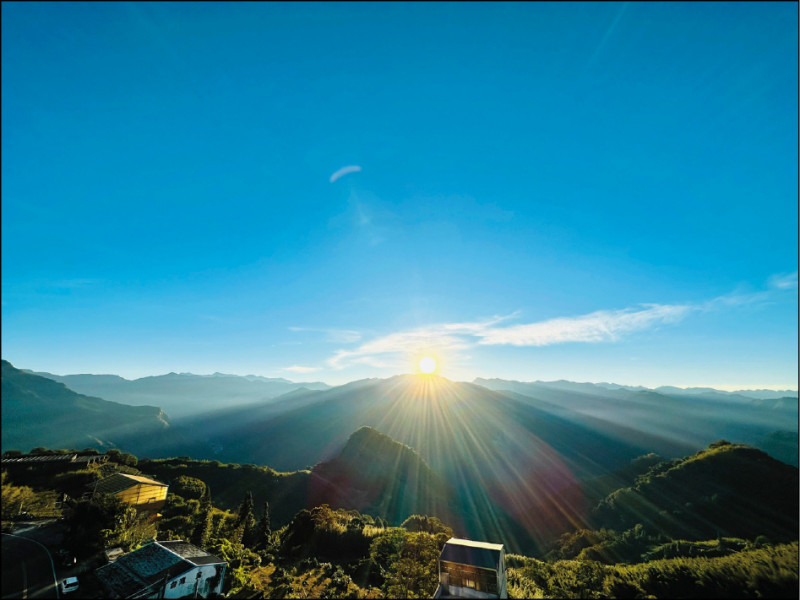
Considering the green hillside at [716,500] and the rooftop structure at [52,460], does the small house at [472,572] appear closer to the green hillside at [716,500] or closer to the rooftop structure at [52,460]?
the green hillside at [716,500]

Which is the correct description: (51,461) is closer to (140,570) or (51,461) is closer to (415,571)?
(140,570)

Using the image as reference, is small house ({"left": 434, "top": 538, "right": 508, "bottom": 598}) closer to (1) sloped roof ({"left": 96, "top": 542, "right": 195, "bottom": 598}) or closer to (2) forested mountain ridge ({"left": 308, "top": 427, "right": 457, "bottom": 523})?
(1) sloped roof ({"left": 96, "top": 542, "right": 195, "bottom": 598})

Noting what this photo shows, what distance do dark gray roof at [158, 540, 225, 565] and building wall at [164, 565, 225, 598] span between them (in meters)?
0.47

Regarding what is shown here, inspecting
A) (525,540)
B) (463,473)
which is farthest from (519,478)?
(525,540)

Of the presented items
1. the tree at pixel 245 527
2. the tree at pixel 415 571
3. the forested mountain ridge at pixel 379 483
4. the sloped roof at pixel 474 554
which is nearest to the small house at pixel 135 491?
the tree at pixel 245 527

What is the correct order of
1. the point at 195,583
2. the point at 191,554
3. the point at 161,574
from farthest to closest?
1. the point at 191,554
2. the point at 195,583
3. the point at 161,574

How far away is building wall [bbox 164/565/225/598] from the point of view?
24.7m

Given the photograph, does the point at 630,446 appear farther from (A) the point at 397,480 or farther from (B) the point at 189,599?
(B) the point at 189,599

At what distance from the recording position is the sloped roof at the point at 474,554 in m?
23.7

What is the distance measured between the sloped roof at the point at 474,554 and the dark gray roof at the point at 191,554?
874 inches

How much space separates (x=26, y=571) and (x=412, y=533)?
36.4m

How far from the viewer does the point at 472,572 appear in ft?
78.4

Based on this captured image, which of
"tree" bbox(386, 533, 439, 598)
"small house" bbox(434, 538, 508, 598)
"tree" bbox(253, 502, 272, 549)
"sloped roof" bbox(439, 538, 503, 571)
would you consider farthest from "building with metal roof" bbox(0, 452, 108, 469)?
"sloped roof" bbox(439, 538, 503, 571)

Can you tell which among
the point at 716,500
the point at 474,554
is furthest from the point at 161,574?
the point at 716,500
